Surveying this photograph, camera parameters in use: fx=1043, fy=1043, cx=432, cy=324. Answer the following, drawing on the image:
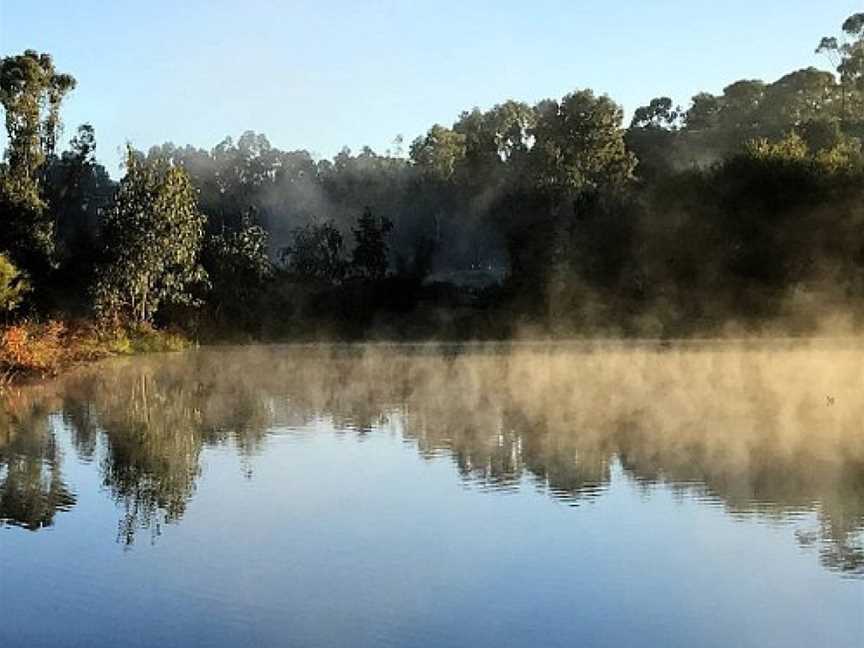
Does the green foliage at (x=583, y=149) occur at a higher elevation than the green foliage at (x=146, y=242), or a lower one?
higher

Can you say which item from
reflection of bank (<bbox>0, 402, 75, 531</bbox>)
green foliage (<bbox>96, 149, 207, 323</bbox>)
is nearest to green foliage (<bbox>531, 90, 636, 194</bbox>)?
green foliage (<bbox>96, 149, 207, 323</bbox>)

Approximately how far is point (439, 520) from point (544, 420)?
29.5 feet

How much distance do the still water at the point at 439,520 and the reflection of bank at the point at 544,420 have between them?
0.31 ft

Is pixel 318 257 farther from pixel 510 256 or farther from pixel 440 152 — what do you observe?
pixel 440 152

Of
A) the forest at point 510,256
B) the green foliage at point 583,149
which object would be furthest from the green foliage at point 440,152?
the green foliage at point 583,149

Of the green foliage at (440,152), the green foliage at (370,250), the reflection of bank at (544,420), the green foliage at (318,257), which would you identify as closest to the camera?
the reflection of bank at (544,420)

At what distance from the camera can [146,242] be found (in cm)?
4491

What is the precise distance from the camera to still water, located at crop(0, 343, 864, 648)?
7824 mm

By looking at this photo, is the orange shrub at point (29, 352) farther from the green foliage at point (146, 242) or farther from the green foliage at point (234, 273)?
the green foliage at point (234, 273)

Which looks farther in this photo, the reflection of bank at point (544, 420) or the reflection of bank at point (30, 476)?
the reflection of bank at point (544, 420)

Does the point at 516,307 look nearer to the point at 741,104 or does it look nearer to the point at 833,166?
the point at 833,166

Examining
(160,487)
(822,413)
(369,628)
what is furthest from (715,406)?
(369,628)

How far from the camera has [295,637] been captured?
747cm

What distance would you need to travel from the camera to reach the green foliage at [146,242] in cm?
4450
